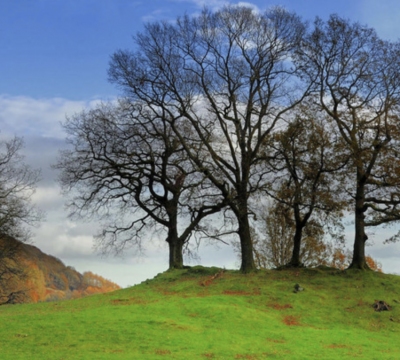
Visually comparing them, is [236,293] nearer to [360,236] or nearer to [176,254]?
[176,254]

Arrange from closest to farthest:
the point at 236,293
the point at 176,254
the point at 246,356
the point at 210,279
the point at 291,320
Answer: the point at 246,356
the point at 291,320
the point at 236,293
the point at 210,279
the point at 176,254

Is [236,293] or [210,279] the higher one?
[210,279]

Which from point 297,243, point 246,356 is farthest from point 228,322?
point 297,243

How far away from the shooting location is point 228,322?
19672mm

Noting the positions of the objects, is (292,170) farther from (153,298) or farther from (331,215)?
(153,298)

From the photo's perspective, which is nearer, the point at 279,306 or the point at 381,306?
the point at 279,306

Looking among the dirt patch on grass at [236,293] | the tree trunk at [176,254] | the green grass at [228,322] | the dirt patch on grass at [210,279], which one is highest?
the tree trunk at [176,254]

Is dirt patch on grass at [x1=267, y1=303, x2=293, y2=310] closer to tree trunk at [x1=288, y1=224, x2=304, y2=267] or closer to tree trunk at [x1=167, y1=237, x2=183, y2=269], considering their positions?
tree trunk at [x1=288, y1=224, x2=304, y2=267]

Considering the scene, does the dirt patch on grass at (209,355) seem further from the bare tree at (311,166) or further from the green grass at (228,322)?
the bare tree at (311,166)

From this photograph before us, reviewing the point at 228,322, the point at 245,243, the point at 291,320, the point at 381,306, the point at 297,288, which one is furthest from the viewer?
the point at 245,243

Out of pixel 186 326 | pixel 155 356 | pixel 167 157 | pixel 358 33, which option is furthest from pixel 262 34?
pixel 155 356

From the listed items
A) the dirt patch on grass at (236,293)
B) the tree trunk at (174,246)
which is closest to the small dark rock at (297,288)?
the dirt patch on grass at (236,293)

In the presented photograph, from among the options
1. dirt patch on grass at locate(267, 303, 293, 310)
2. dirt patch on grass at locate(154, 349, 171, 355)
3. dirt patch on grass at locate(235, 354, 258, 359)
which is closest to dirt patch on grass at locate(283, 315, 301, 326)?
dirt patch on grass at locate(267, 303, 293, 310)

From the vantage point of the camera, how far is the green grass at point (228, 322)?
15.1 metres
